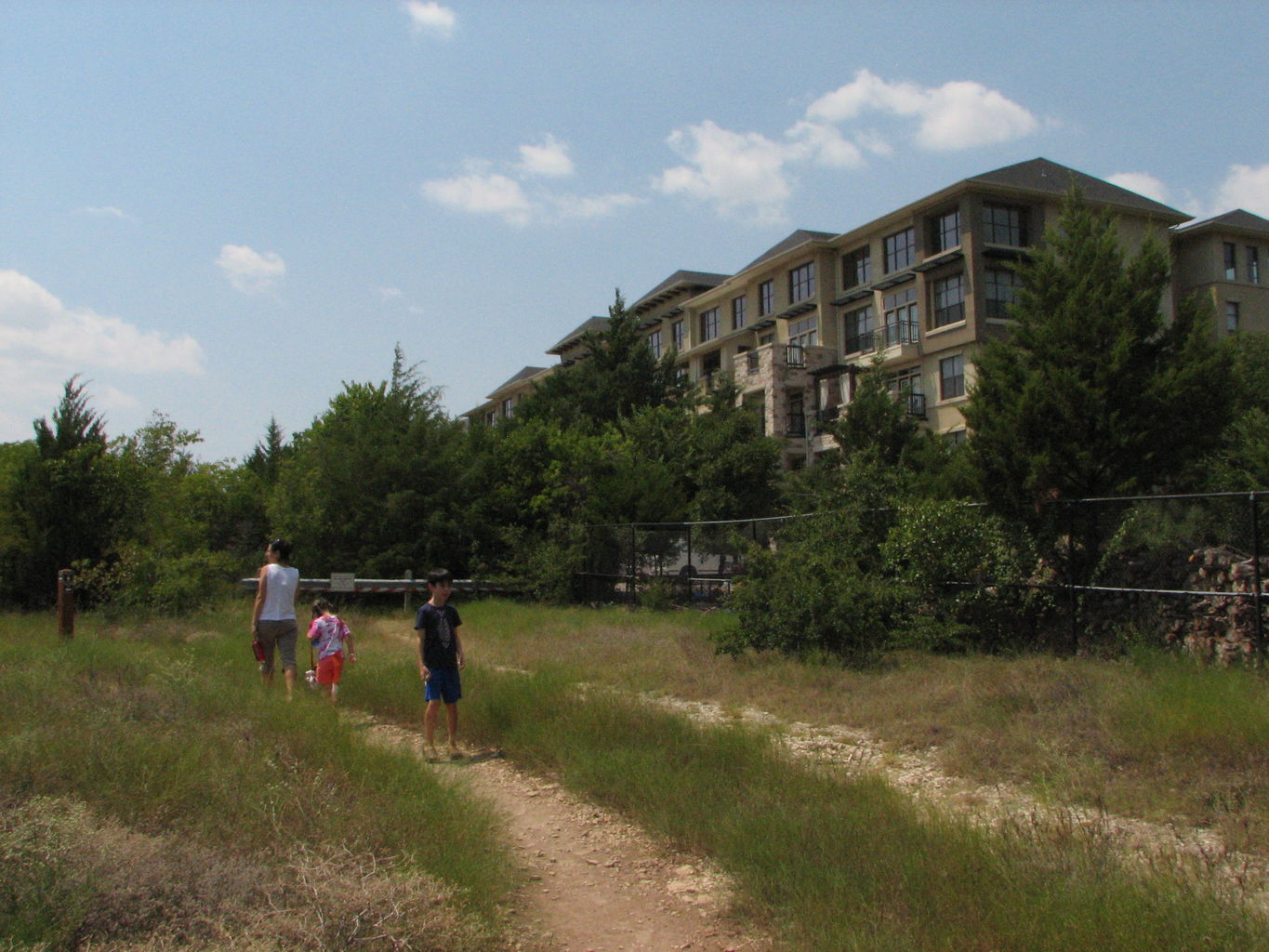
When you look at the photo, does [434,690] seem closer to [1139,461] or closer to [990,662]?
[990,662]

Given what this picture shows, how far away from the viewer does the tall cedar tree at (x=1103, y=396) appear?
13219 millimetres

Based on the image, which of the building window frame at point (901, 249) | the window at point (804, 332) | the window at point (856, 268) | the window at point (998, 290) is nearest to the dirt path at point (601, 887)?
the window at point (998, 290)

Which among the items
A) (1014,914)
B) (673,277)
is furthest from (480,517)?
(673,277)

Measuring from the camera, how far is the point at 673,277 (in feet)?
192

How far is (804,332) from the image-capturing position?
4403cm

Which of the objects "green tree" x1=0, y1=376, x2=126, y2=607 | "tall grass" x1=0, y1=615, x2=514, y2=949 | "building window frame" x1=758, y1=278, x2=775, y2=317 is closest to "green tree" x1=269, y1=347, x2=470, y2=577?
"green tree" x1=0, y1=376, x2=126, y2=607

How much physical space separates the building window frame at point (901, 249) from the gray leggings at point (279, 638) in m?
32.7

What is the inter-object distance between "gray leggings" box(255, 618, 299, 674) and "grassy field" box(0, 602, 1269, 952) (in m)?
0.55

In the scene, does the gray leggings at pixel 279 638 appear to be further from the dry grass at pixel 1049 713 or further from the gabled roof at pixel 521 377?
the gabled roof at pixel 521 377

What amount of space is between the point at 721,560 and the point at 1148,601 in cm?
994

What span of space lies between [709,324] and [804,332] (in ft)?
33.7

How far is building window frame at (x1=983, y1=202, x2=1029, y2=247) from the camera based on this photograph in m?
36.2

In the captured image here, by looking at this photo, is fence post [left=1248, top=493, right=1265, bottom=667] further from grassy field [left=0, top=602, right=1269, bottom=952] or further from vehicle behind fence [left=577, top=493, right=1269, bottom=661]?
grassy field [left=0, top=602, right=1269, bottom=952]

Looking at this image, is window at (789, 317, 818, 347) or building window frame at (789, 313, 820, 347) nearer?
building window frame at (789, 313, 820, 347)
